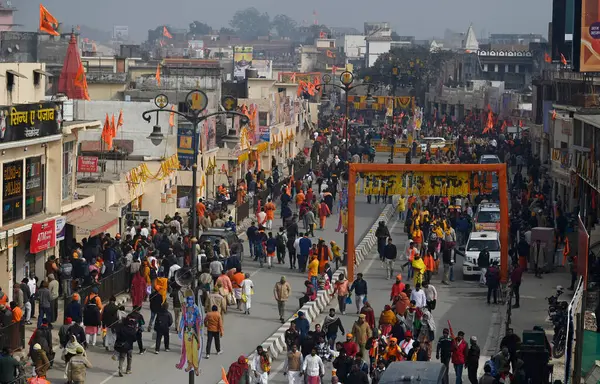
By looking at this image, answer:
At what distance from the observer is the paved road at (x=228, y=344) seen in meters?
24.3

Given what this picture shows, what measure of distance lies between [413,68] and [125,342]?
125 metres

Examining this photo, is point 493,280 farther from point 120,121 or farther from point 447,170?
point 120,121

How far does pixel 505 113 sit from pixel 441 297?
61.9 m

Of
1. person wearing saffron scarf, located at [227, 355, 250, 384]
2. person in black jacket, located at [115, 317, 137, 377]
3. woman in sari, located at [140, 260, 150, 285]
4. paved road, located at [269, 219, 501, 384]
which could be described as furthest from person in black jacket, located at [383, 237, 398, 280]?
person wearing saffron scarf, located at [227, 355, 250, 384]

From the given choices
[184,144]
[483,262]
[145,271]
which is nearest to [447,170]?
[483,262]

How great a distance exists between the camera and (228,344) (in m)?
27.2

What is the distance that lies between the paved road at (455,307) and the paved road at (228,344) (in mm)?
1114

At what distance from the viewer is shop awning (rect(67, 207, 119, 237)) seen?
1389 inches

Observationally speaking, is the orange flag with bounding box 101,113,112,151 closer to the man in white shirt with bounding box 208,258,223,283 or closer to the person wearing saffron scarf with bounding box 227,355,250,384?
the man in white shirt with bounding box 208,258,223,283

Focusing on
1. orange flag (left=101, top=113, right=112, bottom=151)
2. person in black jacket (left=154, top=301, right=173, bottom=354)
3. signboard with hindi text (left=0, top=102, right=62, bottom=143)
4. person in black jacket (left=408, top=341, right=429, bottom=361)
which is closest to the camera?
person in black jacket (left=408, top=341, right=429, bottom=361)

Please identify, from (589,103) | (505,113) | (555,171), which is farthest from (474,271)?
(505,113)

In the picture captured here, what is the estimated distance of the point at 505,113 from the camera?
93.7 m

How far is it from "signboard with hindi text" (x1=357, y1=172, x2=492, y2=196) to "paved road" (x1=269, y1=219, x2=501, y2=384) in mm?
2351

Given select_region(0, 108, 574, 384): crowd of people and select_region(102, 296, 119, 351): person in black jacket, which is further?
select_region(102, 296, 119, 351): person in black jacket
